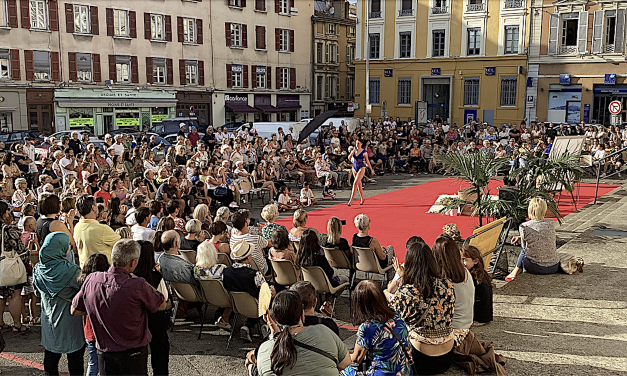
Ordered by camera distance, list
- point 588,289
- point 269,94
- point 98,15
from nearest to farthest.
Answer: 1. point 588,289
2. point 98,15
3. point 269,94

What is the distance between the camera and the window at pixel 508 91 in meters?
39.0

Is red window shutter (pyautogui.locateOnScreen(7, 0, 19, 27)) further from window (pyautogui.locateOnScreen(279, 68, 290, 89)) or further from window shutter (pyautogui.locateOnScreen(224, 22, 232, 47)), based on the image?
window (pyautogui.locateOnScreen(279, 68, 290, 89))

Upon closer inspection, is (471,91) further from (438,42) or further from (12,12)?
(12,12)

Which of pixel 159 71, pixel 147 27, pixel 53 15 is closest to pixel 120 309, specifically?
pixel 53 15

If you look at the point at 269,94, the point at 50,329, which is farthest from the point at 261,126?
the point at 50,329

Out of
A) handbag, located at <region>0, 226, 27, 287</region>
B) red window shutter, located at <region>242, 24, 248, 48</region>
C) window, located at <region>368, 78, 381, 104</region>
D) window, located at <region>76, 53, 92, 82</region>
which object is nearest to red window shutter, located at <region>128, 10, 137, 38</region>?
window, located at <region>76, 53, 92, 82</region>

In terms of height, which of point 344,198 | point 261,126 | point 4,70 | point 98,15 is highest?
point 98,15

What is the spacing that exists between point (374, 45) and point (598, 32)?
15.7m

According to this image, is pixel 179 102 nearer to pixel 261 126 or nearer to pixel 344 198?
pixel 261 126

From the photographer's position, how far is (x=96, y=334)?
179 inches

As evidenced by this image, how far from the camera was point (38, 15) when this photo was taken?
3253cm

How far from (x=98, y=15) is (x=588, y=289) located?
34.0 metres

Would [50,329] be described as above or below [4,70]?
below

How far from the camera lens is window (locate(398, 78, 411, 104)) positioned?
4366cm
